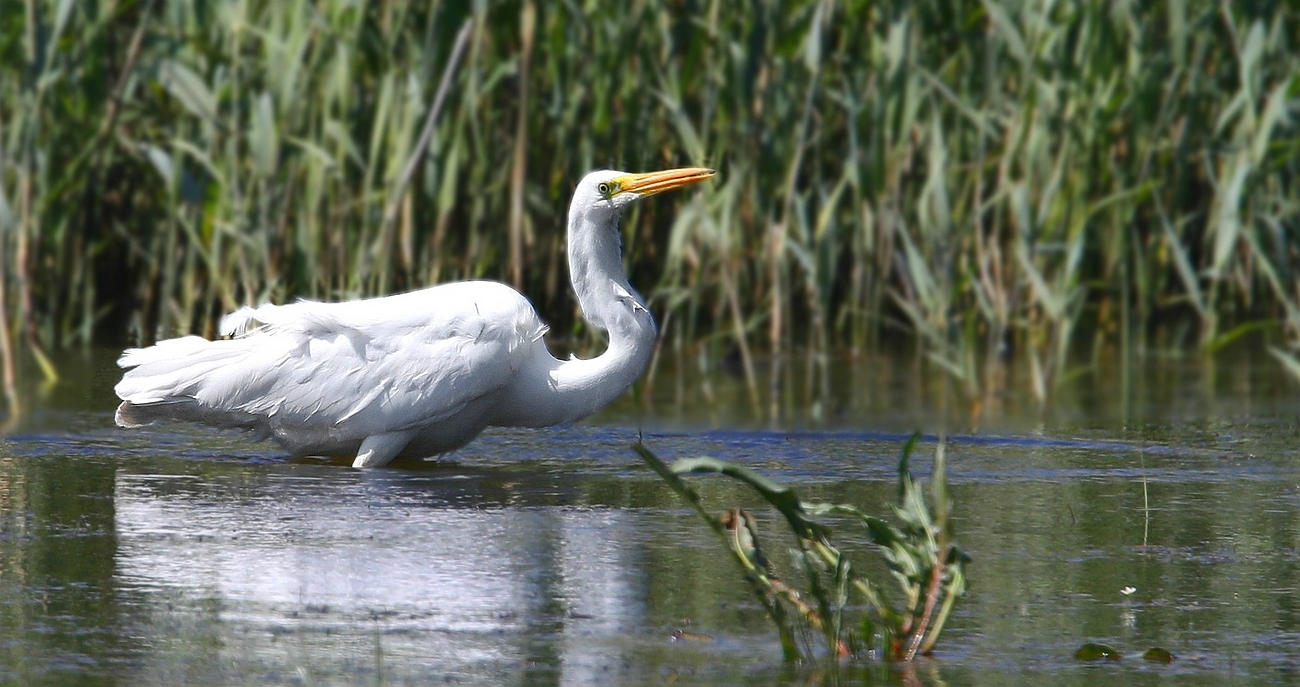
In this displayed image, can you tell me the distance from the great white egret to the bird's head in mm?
50

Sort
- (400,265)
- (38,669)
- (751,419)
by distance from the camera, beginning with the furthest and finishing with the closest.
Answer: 1. (400,265)
2. (751,419)
3. (38,669)

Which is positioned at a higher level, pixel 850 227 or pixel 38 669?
pixel 850 227

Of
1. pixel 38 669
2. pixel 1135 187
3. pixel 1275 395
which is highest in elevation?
pixel 1135 187

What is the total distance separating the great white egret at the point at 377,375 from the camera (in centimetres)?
477

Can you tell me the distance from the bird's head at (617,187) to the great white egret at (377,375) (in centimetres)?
5

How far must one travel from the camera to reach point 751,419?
6.06 meters

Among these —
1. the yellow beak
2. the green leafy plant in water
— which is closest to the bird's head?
the yellow beak

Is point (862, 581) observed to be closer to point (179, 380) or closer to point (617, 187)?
point (617, 187)

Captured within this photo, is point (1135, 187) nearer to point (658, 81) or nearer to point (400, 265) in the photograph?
point (658, 81)

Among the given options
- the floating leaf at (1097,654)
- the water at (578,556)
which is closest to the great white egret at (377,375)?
the water at (578,556)

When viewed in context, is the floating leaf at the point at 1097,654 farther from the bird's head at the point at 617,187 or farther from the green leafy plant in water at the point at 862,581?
the bird's head at the point at 617,187

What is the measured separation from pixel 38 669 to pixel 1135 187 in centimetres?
549

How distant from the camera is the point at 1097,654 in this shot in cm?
273

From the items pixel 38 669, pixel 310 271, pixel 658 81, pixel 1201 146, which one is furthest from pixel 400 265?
pixel 38 669
